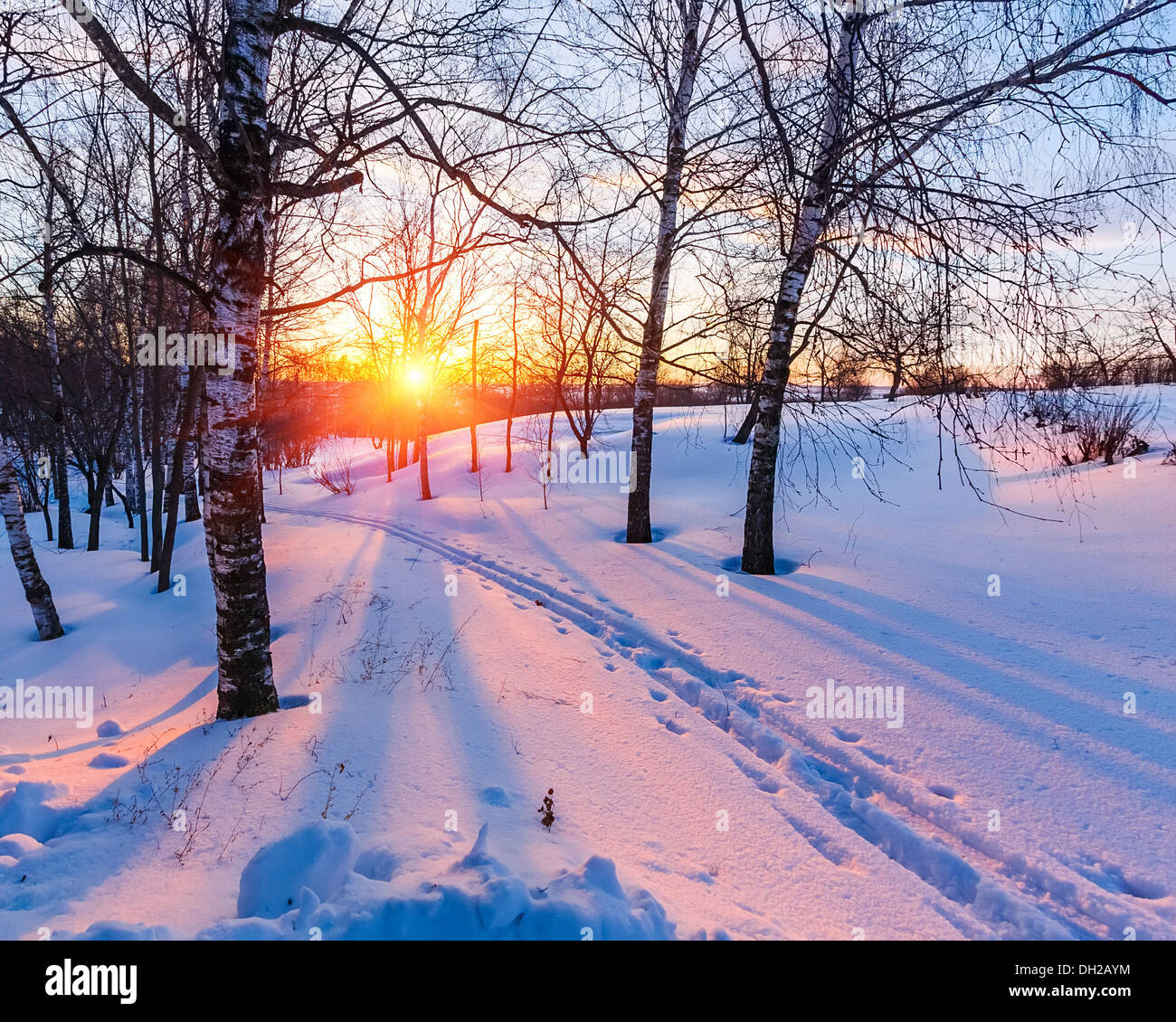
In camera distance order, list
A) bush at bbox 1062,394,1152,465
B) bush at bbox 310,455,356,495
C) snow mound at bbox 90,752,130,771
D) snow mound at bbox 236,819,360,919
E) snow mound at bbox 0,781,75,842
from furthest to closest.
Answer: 1. bush at bbox 310,455,356,495
2. bush at bbox 1062,394,1152,465
3. snow mound at bbox 90,752,130,771
4. snow mound at bbox 0,781,75,842
5. snow mound at bbox 236,819,360,919

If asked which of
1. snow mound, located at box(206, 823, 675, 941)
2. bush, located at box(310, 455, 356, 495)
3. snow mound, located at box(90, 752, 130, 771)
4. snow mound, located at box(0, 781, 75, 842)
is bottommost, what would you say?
snow mound, located at box(90, 752, 130, 771)

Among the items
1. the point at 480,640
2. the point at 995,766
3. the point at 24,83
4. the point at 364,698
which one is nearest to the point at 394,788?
the point at 364,698

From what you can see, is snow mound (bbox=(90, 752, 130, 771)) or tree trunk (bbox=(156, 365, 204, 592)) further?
tree trunk (bbox=(156, 365, 204, 592))

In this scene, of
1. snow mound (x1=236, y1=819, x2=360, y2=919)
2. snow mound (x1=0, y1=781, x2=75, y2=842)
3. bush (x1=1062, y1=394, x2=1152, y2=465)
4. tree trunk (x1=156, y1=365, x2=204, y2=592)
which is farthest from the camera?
bush (x1=1062, y1=394, x2=1152, y2=465)

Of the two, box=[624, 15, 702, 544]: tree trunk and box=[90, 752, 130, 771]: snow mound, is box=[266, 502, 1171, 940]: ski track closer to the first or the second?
box=[624, 15, 702, 544]: tree trunk

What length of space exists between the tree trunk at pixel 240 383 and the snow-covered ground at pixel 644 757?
0.59m

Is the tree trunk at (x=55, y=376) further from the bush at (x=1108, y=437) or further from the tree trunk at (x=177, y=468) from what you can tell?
the bush at (x=1108, y=437)

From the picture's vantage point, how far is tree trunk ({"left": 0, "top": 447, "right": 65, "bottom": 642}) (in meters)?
8.70

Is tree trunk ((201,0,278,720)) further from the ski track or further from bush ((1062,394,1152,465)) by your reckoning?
bush ((1062,394,1152,465))

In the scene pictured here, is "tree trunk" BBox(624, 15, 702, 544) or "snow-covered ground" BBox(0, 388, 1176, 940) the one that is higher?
"tree trunk" BBox(624, 15, 702, 544)

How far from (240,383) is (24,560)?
25.6 feet

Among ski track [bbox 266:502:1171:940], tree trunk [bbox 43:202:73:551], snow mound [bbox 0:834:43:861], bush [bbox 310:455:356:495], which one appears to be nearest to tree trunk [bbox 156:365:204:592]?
tree trunk [bbox 43:202:73:551]

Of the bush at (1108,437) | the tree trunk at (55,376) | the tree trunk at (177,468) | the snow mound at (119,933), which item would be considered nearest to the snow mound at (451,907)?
the snow mound at (119,933)

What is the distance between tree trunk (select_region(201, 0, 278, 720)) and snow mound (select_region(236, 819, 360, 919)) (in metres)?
2.60
